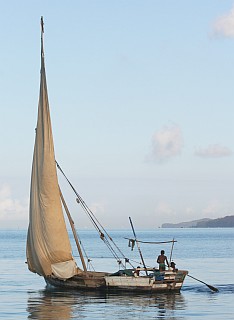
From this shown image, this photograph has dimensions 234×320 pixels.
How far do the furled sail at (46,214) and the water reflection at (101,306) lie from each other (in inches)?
73.3

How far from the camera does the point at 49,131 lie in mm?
53781

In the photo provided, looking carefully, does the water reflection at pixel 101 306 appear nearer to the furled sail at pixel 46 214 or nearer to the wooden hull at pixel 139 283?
the wooden hull at pixel 139 283

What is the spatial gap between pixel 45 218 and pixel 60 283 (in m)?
4.16

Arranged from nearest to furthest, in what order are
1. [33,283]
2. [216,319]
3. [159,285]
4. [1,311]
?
[216,319] < [1,311] < [159,285] < [33,283]

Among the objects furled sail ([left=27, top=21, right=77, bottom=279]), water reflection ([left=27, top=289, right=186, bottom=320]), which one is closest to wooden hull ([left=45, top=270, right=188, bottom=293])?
water reflection ([left=27, top=289, right=186, bottom=320])

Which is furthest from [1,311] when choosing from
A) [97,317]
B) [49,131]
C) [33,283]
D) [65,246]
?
[33,283]

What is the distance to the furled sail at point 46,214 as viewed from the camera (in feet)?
174

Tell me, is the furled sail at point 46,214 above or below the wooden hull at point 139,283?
above

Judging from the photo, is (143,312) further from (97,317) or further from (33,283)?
(33,283)

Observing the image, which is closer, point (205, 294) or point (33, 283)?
point (205, 294)

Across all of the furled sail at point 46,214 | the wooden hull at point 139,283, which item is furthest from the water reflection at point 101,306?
the furled sail at point 46,214

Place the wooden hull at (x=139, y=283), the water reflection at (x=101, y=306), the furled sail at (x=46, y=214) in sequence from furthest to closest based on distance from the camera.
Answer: the furled sail at (x=46, y=214) → the wooden hull at (x=139, y=283) → the water reflection at (x=101, y=306)

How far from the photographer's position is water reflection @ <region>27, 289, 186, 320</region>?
42.5m

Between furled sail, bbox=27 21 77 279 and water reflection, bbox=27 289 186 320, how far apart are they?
6.11 feet
